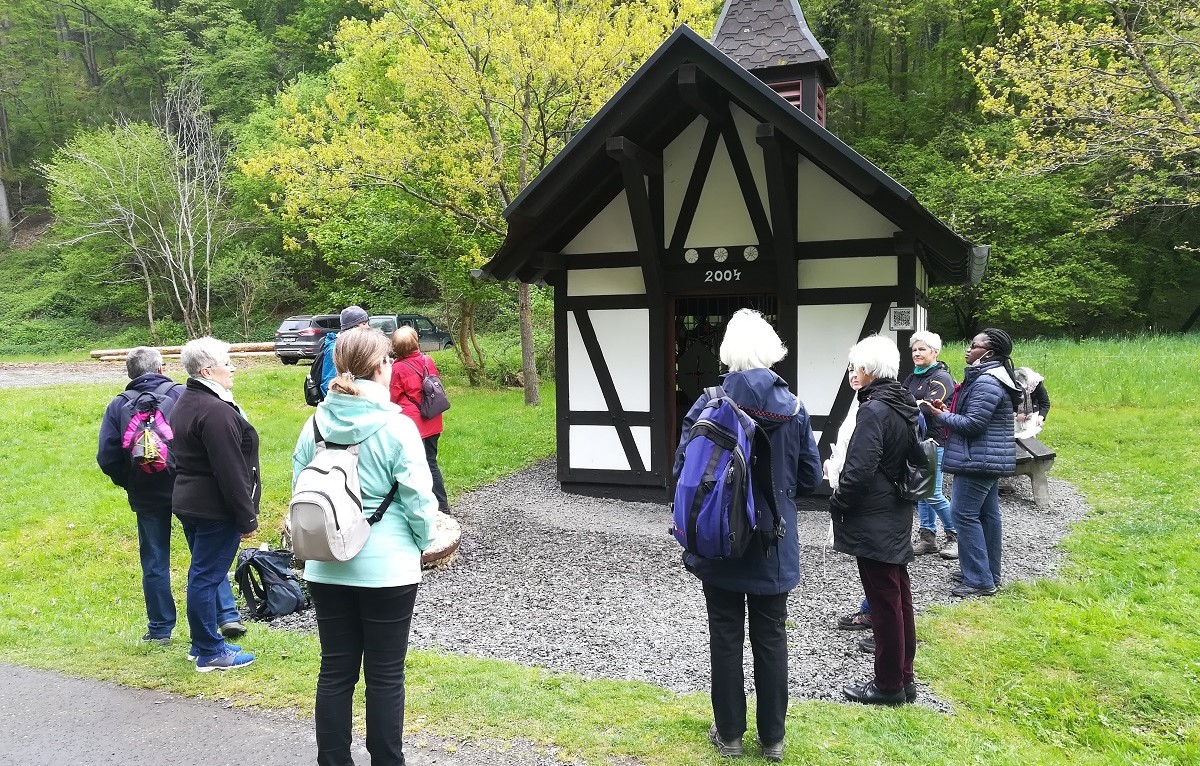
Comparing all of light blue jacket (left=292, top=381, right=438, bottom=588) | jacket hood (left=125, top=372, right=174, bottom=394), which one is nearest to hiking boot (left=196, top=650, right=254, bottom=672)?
jacket hood (left=125, top=372, right=174, bottom=394)

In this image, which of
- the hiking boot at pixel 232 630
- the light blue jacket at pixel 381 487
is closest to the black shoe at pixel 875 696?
the light blue jacket at pixel 381 487

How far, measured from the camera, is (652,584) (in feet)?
18.1

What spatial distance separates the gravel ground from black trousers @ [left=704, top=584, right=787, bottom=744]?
2.51ft

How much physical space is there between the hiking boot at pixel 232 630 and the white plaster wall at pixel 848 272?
5707mm

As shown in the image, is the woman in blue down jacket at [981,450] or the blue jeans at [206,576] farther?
the woman in blue down jacket at [981,450]

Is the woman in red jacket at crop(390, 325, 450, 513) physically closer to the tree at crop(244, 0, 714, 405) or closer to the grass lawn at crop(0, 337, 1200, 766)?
the grass lawn at crop(0, 337, 1200, 766)

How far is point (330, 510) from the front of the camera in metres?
2.54

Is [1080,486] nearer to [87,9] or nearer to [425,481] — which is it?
[425,481]

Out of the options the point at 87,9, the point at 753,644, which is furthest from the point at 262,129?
the point at 753,644

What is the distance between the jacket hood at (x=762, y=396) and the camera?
3.00 m

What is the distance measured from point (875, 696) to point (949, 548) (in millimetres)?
2892

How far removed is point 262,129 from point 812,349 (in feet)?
95.3

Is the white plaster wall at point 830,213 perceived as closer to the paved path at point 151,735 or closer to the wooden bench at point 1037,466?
the wooden bench at point 1037,466

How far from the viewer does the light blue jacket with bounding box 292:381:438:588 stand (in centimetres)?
265
